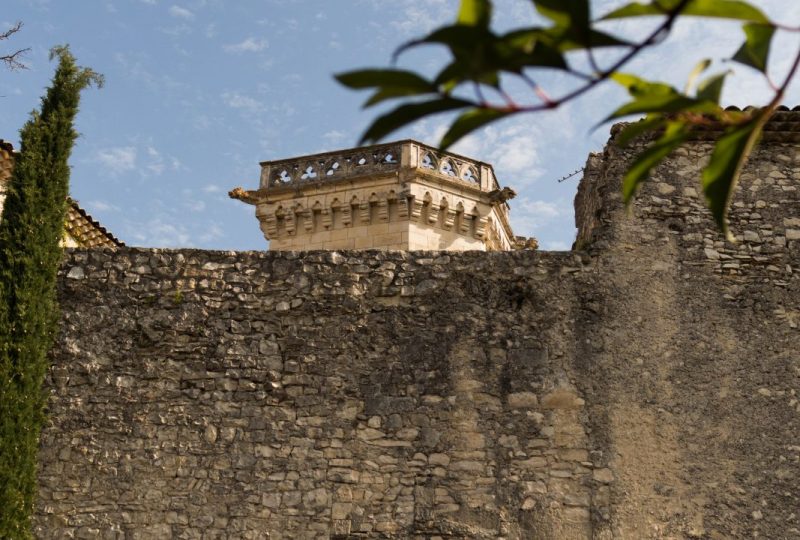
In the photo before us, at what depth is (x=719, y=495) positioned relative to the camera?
6336mm

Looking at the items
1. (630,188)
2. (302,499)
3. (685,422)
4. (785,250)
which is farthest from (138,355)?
(630,188)

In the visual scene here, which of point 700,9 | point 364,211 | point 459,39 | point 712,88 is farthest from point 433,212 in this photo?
point 459,39

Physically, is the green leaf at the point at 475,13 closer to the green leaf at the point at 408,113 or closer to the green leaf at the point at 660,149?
the green leaf at the point at 408,113

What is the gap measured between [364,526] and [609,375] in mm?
2032

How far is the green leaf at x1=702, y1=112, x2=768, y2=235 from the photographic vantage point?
5.25 ft

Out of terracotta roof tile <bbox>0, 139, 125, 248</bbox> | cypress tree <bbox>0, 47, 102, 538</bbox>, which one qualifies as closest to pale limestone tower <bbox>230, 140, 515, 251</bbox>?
terracotta roof tile <bbox>0, 139, 125, 248</bbox>

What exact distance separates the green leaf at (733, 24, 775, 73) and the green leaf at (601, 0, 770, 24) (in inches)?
2.6

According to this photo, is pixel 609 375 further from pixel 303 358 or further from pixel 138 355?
pixel 138 355

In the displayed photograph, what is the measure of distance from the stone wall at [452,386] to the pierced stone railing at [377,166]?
33.3ft

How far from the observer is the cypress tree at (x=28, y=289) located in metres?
6.51

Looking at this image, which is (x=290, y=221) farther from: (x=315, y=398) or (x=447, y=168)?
(x=315, y=398)

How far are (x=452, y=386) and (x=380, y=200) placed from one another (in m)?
10.7

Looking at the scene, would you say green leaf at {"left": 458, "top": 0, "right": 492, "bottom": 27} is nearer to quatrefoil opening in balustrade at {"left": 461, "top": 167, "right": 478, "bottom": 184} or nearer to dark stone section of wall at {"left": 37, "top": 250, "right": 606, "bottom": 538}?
dark stone section of wall at {"left": 37, "top": 250, "right": 606, "bottom": 538}

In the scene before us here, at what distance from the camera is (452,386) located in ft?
22.0
